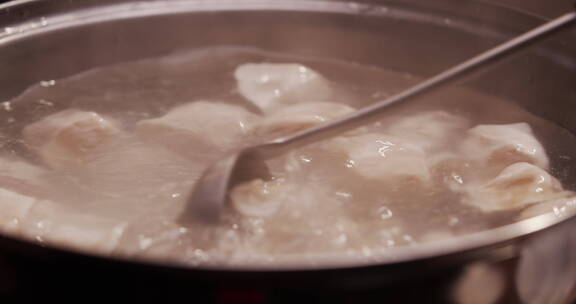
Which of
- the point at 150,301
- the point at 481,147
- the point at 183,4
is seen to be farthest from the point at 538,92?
the point at 150,301

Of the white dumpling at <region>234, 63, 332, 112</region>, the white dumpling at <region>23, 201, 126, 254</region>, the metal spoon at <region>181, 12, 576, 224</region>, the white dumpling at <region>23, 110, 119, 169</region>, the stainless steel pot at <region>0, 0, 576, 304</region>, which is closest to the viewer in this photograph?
the stainless steel pot at <region>0, 0, 576, 304</region>

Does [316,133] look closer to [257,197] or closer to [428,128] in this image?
[257,197]

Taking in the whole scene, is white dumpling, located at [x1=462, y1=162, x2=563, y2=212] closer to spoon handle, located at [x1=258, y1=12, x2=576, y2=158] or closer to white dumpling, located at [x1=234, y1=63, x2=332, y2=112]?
spoon handle, located at [x1=258, y1=12, x2=576, y2=158]

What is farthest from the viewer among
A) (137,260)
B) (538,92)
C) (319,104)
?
(538,92)

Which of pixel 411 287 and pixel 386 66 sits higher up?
pixel 411 287

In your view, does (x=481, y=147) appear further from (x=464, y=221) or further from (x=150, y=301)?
(x=150, y=301)

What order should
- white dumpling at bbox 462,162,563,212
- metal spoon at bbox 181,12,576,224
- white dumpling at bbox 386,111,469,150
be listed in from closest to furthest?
metal spoon at bbox 181,12,576,224 → white dumpling at bbox 462,162,563,212 → white dumpling at bbox 386,111,469,150

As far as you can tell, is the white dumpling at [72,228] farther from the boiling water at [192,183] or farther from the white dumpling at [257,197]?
the white dumpling at [257,197]

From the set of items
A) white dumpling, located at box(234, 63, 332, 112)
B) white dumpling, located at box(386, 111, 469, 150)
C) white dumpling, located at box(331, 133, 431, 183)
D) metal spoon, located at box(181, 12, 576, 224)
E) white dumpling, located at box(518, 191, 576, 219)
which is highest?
metal spoon, located at box(181, 12, 576, 224)

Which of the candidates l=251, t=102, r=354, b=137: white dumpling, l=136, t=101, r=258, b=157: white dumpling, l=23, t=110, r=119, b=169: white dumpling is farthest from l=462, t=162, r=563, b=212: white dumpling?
l=23, t=110, r=119, b=169: white dumpling
